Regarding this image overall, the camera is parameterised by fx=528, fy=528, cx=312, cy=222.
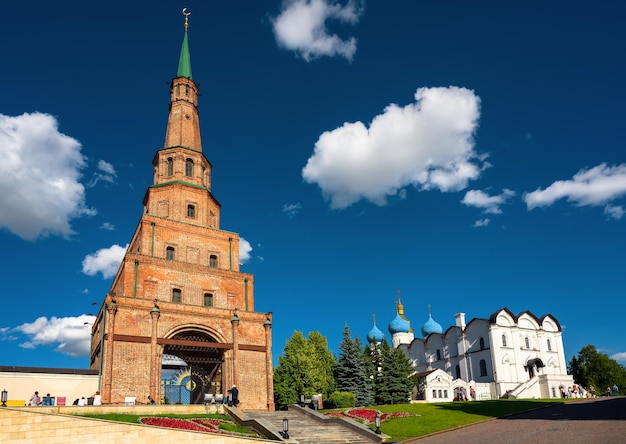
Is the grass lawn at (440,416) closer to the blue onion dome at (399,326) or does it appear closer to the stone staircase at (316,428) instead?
the stone staircase at (316,428)

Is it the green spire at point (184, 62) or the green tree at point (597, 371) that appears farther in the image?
the green tree at point (597, 371)

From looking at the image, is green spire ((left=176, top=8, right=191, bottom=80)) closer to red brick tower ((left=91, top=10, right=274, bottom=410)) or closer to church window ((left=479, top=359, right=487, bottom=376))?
red brick tower ((left=91, top=10, right=274, bottom=410))

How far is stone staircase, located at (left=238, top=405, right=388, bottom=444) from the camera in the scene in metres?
20.9

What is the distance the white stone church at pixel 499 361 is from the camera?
159 ft

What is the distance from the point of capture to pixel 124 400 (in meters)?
27.6

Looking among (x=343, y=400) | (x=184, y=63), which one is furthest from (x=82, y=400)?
(x=184, y=63)

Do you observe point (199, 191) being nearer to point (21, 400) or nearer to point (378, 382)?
point (21, 400)

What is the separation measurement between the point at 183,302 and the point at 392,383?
60.8ft

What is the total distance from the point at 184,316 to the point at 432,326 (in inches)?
1763

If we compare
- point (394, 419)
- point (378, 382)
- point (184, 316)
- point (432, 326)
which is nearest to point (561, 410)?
point (394, 419)

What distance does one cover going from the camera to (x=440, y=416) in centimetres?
2552

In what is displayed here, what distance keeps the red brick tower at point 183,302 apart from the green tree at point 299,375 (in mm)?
6303

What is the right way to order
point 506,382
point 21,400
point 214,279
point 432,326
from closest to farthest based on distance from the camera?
1. point 21,400
2. point 214,279
3. point 506,382
4. point 432,326

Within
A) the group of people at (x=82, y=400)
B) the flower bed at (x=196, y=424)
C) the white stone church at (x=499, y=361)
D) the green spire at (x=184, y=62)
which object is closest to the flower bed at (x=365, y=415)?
the group of people at (x=82, y=400)
